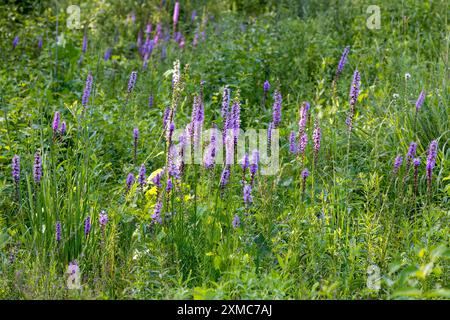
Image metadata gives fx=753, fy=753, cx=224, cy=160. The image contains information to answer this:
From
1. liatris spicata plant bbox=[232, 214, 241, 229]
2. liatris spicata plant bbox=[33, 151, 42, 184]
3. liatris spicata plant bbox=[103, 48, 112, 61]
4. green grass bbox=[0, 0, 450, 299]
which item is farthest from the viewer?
liatris spicata plant bbox=[103, 48, 112, 61]

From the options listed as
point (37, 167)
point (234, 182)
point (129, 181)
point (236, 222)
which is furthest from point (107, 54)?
point (236, 222)

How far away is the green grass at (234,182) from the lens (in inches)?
138

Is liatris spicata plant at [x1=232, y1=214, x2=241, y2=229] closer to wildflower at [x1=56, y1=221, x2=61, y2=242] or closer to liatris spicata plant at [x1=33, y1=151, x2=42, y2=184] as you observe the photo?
wildflower at [x1=56, y1=221, x2=61, y2=242]

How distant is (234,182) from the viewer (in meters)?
4.46

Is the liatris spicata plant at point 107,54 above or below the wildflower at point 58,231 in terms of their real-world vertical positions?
above

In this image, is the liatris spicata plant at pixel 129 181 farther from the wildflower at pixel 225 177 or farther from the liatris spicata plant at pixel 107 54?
the liatris spicata plant at pixel 107 54

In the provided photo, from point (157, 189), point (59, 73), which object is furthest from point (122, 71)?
point (157, 189)

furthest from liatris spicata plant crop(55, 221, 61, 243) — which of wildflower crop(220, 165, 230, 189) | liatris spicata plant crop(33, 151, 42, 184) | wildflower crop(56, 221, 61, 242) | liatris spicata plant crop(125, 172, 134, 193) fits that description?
wildflower crop(220, 165, 230, 189)

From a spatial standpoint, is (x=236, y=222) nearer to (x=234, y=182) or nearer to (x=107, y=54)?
(x=234, y=182)

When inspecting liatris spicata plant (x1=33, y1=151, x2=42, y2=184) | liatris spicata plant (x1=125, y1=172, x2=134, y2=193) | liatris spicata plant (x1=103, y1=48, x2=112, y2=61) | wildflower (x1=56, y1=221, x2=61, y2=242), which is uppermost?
liatris spicata plant (x1=103, y1=48, x2=112, y2=61)

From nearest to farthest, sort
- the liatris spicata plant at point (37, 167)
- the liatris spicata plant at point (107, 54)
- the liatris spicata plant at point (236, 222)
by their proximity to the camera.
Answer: the liatris spicata plant at point (37, 167) < the liatris spicata plant at point (236, 222) < the liatris spicata plant at point (107, 54)

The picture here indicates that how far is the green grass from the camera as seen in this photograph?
3.51 metres

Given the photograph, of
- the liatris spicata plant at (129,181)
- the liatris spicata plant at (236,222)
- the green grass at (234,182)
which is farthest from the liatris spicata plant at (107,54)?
the liatris spicata plant at (236,222)
